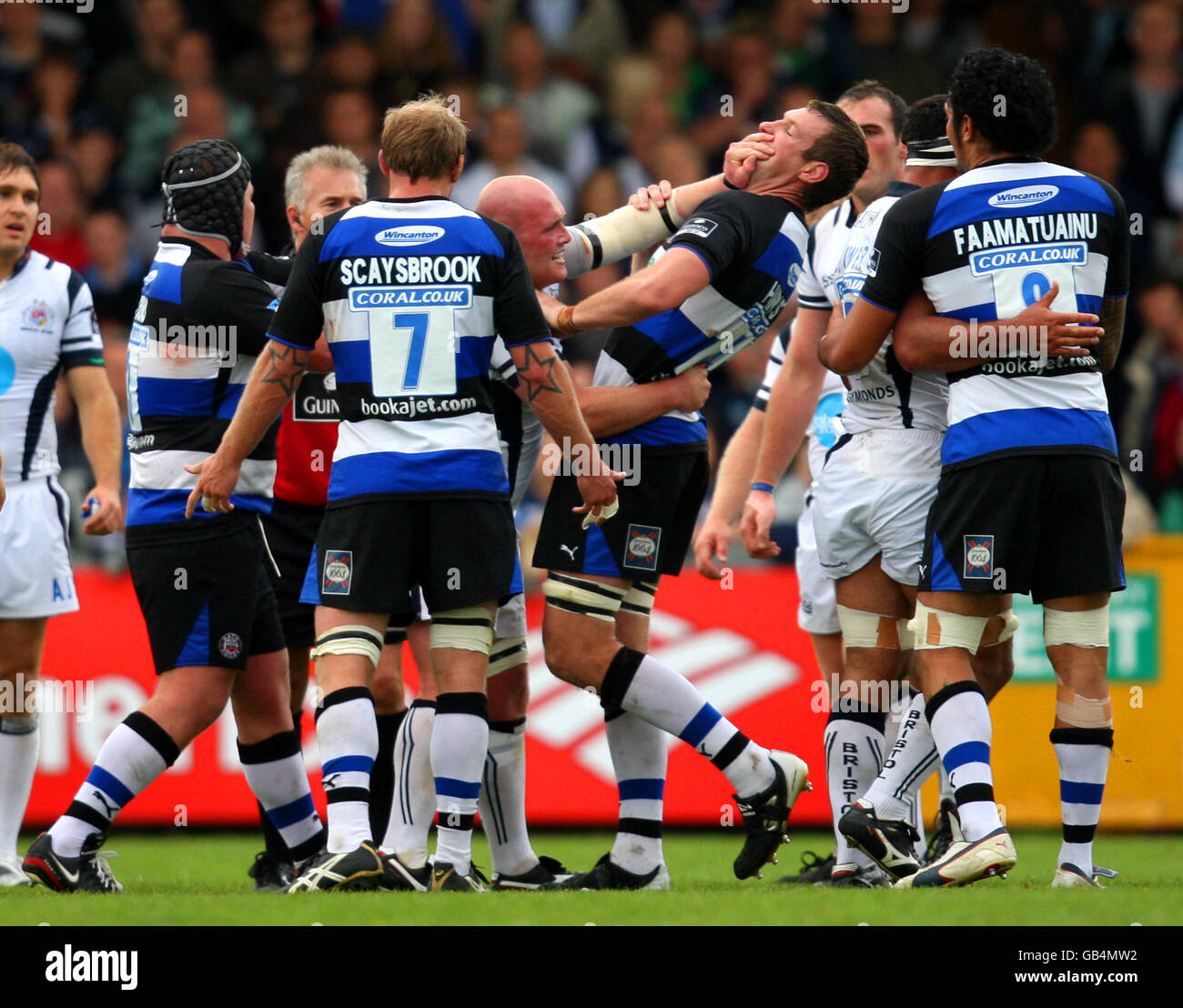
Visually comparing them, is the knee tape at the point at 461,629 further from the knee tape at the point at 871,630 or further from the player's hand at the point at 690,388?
the knee tape at the point at 871,630

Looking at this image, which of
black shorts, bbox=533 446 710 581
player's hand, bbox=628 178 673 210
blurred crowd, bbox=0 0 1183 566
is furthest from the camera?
blurred crowd, bbox=0 0 1183 566

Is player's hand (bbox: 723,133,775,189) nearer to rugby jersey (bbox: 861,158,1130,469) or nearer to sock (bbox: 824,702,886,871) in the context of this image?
rugby jersey (bbox: 861,158,1130,469)

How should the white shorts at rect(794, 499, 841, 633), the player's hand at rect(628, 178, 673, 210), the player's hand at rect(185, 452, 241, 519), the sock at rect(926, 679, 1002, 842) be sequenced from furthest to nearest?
the white shorts at rect(794, 499, 841, 633) → the player's hand at rect(628, 178, 673, 210) → the player's hand at rect(185, 452, 241, 519) → the sock at rect(926, 679, 1002, 842)

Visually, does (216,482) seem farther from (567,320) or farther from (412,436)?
(567,320)

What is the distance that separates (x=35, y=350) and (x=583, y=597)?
2.63 m

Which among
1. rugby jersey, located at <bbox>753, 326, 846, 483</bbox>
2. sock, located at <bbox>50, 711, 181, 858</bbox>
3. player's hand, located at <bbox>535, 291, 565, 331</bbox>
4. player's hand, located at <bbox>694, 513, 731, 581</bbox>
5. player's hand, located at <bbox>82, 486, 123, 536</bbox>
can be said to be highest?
player's hand, located at <bbox>535, 291, 565, 331</bbox>

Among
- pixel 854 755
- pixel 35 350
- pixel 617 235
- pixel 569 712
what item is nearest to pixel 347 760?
pixel 854 755

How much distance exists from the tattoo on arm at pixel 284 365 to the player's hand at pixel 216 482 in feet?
0.99

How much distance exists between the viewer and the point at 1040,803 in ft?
29.5

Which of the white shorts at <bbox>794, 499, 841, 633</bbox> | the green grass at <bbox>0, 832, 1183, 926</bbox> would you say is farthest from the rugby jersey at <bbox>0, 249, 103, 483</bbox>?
the white shorts at <bbox>794, 499, 841, 633</bbox>

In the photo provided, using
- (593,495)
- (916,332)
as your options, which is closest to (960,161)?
(916,332)

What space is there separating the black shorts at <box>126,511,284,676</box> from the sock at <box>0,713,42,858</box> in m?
1.15

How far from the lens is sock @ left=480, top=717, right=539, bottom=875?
5.96 metres

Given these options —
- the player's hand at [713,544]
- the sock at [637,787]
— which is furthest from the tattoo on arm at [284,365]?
the player's hand at [713,544]
